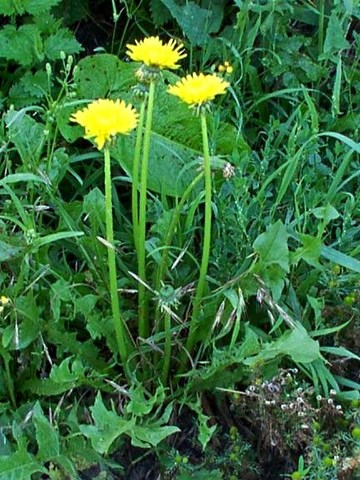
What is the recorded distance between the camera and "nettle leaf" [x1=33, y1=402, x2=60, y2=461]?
1.83m

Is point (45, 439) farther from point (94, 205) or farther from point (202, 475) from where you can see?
point (94, 205)

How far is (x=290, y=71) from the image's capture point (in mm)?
2645

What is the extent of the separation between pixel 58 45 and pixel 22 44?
0.33 feet

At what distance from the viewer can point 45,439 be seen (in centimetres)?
184

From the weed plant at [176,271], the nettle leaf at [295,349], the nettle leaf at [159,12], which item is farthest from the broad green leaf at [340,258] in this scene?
the nettle leaf at [159,12]

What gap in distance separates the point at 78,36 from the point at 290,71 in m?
0.72

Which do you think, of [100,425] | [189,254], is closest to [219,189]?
[189,254]

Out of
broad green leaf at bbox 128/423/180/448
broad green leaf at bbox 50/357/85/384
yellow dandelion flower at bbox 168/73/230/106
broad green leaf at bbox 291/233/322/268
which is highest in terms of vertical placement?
yellow dandelion flower at bbox 168/73/230/106

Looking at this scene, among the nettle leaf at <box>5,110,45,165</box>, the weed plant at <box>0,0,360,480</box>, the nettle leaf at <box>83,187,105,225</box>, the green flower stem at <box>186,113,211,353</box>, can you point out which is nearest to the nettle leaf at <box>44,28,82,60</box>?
the weed plant at <box>0,0,360,480</box>

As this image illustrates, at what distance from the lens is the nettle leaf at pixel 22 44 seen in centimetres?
250

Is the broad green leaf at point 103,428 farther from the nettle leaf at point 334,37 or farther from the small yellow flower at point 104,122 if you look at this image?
the nettle leaf at point 334,37

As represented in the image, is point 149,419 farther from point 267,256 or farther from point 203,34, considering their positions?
point 203,34

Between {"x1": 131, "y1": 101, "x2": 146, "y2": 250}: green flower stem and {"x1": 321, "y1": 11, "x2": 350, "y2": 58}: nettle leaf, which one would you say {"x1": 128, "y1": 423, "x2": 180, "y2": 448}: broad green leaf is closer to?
{"x1": 131, "y1": 101, "x2": 146, "y2": 250}: green flower stem

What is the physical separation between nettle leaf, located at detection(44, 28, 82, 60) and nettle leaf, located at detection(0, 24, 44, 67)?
0.08 feet
